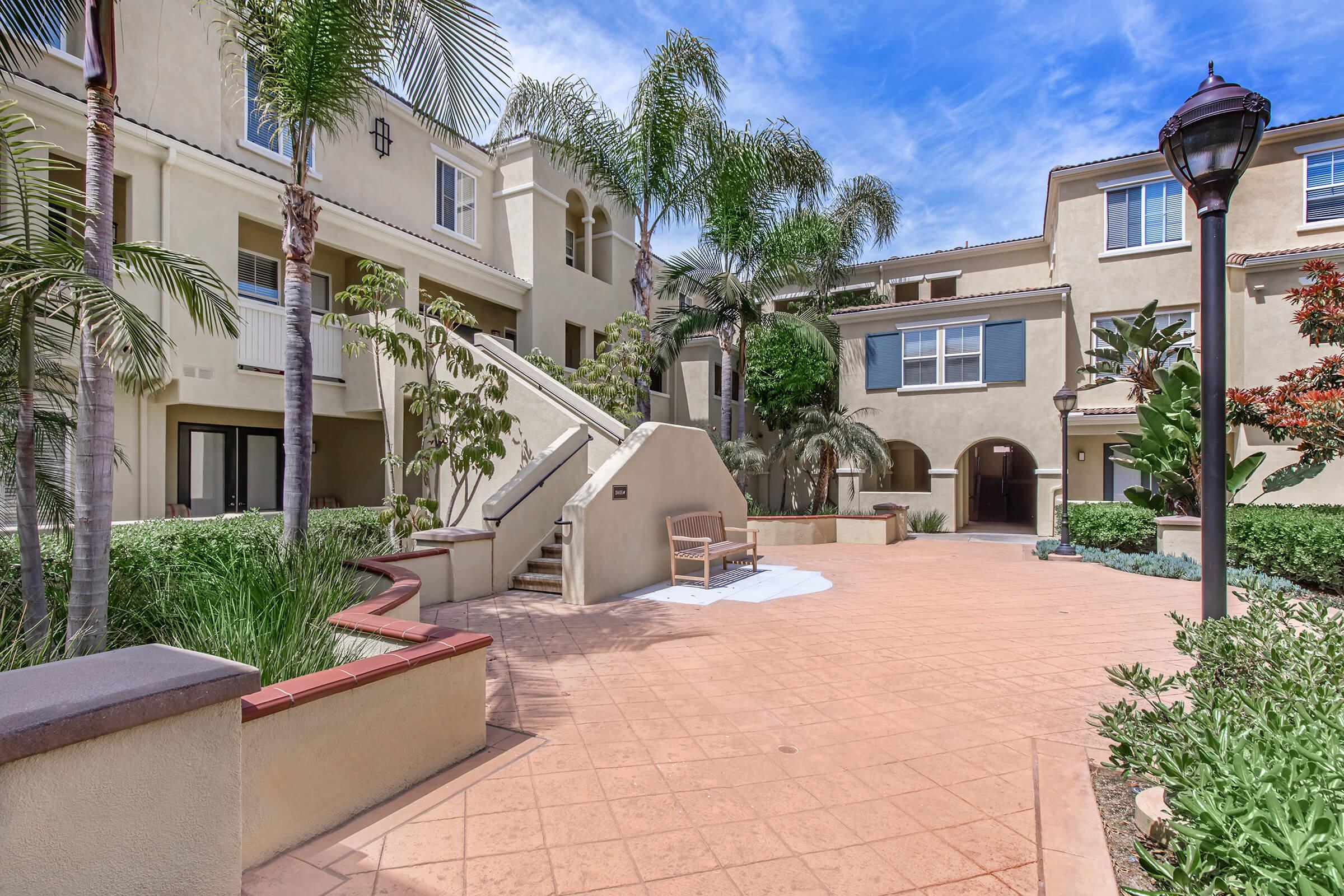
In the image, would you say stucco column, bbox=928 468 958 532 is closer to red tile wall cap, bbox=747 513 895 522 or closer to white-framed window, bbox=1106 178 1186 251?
red tile wall cap, bbox=747 513 895 522

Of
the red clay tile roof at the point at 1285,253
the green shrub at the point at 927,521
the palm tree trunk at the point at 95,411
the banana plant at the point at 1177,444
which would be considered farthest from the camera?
the green shrub at the point at 927,521

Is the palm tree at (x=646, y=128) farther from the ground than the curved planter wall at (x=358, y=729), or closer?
Result: farther from the ground

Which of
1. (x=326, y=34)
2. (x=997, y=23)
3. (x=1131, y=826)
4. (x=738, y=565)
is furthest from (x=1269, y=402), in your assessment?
(x=326, y=34)

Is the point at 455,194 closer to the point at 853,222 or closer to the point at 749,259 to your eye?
the point at 749,259

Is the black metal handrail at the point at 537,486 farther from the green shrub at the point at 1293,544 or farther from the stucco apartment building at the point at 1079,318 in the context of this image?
the stucco apartment building at the point at 1079,318

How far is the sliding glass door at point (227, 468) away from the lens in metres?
12.1

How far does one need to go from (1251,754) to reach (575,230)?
2004 cm

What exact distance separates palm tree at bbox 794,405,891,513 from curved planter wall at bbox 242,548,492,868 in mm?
14848

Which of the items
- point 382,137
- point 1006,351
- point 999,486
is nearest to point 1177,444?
point 1006,351

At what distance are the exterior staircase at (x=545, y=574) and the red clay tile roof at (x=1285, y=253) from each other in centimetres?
1707

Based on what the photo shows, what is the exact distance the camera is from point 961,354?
1959 centimetres

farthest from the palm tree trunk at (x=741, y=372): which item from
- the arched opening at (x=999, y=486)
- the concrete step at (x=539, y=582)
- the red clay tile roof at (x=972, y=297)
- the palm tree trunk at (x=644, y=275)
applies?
the concrete step at (x=539, y=582)

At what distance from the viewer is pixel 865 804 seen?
360cm

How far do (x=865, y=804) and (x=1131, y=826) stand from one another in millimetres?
1225
